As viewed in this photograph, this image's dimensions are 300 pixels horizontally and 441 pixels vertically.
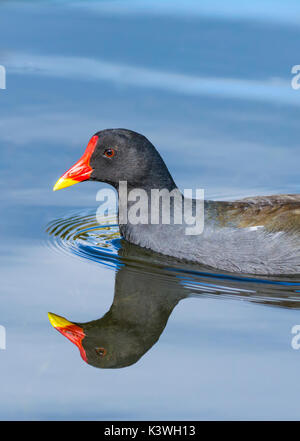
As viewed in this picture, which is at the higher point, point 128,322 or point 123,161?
point 123,161

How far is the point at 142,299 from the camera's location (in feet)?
21.1

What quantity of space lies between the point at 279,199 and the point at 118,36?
4.96m

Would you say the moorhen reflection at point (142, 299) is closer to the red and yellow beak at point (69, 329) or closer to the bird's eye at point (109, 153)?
the red and yellow beak at point (69, 329)

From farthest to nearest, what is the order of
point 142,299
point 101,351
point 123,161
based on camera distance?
point 123,161 < point 142,299 < point 101,351

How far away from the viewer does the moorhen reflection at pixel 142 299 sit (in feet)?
18.7

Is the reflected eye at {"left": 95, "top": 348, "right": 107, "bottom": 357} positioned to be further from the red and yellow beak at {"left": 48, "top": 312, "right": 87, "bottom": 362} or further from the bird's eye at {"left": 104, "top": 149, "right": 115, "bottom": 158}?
the bird's eye at {"left": 104, "top": 149, "right": 115, "bottom": 158}

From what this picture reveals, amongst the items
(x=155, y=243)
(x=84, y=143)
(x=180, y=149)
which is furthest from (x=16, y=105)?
(x=155, y=243)

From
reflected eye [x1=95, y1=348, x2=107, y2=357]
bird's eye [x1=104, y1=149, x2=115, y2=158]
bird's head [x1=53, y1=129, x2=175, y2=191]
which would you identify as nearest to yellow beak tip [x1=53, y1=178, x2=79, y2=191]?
bird's head [x1=53, y1=129, x2=175, y2=191]

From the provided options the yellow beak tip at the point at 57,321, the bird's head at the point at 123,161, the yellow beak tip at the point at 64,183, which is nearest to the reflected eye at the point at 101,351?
the yellow beak tip at the point at 57,321

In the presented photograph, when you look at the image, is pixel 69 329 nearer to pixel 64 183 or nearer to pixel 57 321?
pixel 57 321

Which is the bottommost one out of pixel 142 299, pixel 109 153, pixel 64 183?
pixel 142 299

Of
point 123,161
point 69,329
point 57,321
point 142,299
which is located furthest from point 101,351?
point 123,161

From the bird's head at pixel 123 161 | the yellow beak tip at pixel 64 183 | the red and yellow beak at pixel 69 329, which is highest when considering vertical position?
the bird's head at pixel 123 161

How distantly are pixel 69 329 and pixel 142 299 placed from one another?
27.5 inches
